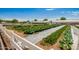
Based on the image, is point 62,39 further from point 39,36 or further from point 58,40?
point 39,36

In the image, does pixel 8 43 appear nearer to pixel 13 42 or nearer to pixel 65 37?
pixel 13 42

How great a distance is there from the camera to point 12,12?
1.74 meters

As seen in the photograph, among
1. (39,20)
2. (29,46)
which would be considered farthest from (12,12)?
(29,46)

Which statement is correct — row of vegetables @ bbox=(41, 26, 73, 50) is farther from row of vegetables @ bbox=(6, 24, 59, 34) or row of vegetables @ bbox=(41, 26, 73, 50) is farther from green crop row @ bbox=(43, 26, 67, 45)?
row of vegetables @ bbox=(6, 24, 59, 34)

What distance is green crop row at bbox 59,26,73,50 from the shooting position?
1713 millimetres

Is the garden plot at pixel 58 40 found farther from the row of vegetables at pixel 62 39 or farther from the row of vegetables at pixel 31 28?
the row of vegetables at pixel 31 28

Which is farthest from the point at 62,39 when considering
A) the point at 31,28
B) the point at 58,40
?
the point at 31,28

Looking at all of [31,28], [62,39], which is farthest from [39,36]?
[62,39]

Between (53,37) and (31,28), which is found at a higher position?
(31,28)

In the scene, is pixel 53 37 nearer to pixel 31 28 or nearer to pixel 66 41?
pixel 66 41

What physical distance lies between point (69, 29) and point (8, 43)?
0.68m

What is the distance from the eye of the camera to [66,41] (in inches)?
68.1

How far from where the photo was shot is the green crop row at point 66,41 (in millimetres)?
1713

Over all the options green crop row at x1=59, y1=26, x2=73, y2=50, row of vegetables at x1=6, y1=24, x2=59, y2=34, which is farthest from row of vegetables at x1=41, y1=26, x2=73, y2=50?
row of vegetables at x1=6, y1=24, x2=59, y2=34
